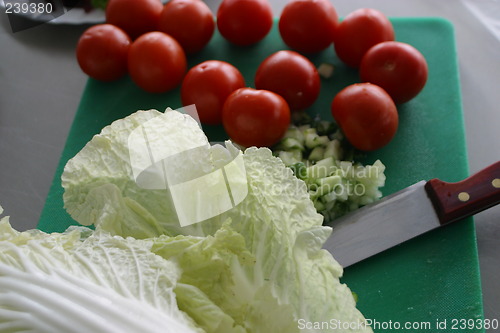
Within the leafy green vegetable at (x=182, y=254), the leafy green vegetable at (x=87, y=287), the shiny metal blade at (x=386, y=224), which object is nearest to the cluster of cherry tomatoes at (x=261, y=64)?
the shiny metal blade at (x=386, y=224)

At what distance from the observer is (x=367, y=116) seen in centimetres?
164

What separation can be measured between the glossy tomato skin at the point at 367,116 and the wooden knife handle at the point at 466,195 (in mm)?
243

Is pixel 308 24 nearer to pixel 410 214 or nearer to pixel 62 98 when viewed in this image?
pixel 410 214

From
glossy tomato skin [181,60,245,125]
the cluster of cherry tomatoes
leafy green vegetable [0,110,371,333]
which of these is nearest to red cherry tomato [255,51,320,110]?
the cluster of cherry tomatoes

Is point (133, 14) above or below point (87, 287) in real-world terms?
above

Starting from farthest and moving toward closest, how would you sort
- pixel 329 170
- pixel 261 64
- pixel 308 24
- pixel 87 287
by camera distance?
pixel 308 24, pixel 261 64, pixel 329 170, pixel 87 287

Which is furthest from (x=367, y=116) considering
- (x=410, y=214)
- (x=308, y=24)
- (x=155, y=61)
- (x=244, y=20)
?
(x=155, y=61)

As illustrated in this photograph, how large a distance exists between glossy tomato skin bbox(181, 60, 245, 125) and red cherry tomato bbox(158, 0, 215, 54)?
242 millimetres

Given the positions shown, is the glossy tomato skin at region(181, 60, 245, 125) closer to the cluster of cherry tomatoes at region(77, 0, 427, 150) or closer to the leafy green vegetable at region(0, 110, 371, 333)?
the cluster of cherry tomatoes at region(77, 0, 427, 150)

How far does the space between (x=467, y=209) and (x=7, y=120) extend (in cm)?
167

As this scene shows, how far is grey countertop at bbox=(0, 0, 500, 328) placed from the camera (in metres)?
1.85

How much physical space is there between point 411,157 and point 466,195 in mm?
285

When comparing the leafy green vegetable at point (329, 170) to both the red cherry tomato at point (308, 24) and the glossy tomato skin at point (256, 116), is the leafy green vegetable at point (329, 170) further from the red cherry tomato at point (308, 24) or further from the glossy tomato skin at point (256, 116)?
the red cherry tomato at point (308, 24)

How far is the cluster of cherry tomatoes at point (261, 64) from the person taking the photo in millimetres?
1673
